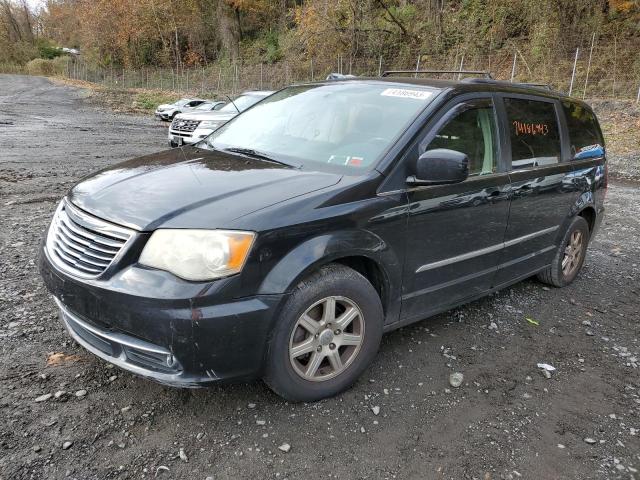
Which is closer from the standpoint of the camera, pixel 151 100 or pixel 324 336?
pixel 324 336

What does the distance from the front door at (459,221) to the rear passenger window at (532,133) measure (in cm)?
25

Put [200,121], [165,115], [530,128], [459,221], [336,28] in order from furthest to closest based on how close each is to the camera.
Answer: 1. [336,28]
2. [165,115]
3. [200,121]
4. [530,128]
5. [459,221]

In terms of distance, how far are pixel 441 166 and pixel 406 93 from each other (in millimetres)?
807

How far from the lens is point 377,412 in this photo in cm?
283

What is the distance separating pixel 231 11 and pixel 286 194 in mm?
47108

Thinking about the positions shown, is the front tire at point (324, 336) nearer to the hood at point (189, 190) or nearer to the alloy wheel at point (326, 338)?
the alloy wheel at point (326, 338)

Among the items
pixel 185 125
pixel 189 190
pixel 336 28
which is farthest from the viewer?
pixel 336 28

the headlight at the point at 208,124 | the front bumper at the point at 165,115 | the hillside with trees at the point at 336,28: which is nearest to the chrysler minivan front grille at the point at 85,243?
the headlight at the point at 208,124

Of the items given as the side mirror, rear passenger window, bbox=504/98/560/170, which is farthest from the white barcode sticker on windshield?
rear passenger window, bbox=504/98/560/170

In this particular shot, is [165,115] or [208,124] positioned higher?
[208,124]

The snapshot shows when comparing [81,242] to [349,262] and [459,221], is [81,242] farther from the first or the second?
[459,221]

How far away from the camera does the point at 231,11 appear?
44.8 m

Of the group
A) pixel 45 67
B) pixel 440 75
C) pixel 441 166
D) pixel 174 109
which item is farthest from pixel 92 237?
pixel 45 67

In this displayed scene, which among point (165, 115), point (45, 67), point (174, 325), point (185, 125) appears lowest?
point (165, 115)
